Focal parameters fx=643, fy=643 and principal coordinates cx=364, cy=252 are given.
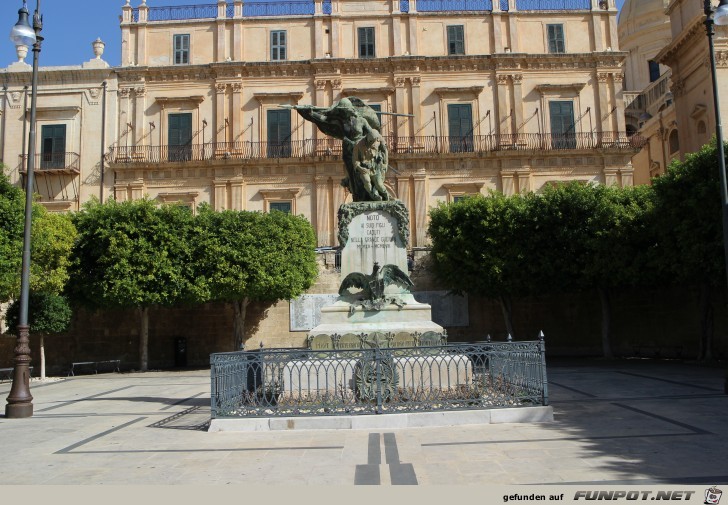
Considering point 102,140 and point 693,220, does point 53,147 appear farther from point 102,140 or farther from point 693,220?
point 693,220

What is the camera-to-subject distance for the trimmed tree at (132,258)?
22844mm

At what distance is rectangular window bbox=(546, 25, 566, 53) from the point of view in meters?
34.5

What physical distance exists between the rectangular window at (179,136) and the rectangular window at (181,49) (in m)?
3.01

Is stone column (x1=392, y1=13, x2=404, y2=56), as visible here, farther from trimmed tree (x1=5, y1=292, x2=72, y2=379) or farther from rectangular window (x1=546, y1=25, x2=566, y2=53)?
trimmed tree (x1=5, y1=292, x2=72, y2=379)

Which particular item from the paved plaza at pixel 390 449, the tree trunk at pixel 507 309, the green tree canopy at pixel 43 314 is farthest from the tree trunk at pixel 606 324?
the green tree canopy at pixel 43 314

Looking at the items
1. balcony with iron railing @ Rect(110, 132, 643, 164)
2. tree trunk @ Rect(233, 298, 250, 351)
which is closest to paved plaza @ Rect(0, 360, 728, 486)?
tree trunk @ Rect(233, 298, 250, 351)

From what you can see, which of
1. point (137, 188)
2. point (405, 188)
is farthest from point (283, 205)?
point (137, 188)

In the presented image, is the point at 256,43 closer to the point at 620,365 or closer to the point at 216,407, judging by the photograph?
the point at 620,365

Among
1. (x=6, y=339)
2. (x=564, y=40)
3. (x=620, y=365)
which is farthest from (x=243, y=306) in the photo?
(x=564, y=40)

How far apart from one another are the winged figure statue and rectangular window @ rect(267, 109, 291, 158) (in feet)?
76.5

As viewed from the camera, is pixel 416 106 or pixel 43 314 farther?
pixel 416 106

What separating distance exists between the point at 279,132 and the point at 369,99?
504cm

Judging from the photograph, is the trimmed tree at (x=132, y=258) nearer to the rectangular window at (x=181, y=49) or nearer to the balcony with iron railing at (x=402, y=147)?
the balcony with iron railing at (x=402, y=147)

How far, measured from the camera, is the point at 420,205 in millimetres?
32844
